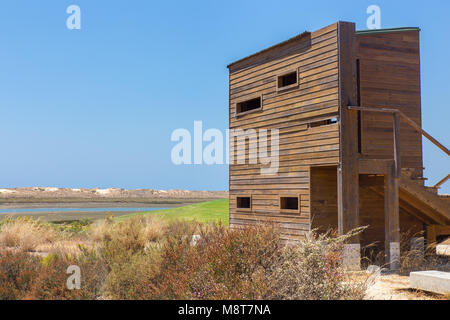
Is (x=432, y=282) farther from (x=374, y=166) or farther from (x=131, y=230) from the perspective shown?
(x=131, y=230)

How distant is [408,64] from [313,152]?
527 cm

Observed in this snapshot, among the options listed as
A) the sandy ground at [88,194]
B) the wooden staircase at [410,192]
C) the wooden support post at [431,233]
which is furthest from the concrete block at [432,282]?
the sandy ground at [88,194]

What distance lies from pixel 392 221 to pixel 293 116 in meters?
4.59

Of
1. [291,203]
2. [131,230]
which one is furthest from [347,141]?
[131,230]

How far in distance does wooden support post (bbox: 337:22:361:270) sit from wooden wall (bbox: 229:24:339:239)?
0.21 metres

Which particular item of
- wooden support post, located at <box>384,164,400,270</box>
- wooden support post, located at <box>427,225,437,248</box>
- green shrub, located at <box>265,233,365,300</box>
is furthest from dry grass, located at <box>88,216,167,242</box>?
wooden support post, located at <box>427,225,437,248</box>

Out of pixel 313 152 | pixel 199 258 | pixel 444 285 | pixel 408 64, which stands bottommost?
pixel 444 285

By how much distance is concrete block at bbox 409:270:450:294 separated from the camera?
943cm

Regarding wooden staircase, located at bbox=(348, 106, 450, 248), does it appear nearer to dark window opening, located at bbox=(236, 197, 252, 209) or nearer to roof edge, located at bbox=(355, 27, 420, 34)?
roof edge, located at bbox=(355, 27, 420, 34)

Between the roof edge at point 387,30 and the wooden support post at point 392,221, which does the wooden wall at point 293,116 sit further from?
the roof edge at point 387,30

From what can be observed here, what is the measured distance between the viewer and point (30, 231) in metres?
17.3
